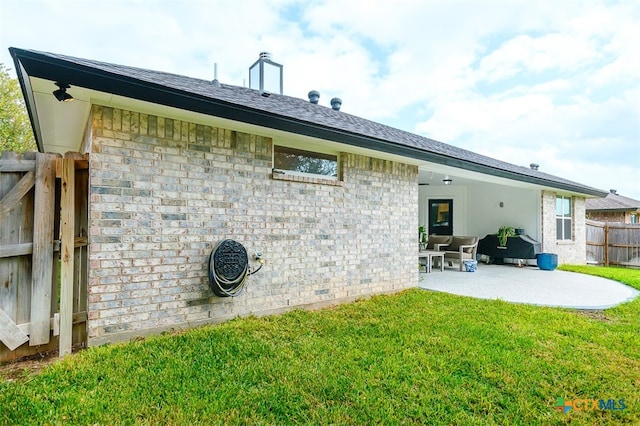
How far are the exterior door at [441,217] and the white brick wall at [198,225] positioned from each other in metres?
8.14

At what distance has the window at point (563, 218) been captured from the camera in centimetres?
1172

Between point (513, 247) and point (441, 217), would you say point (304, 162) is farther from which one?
point (441, 217)

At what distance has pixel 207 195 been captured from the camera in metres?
4.21

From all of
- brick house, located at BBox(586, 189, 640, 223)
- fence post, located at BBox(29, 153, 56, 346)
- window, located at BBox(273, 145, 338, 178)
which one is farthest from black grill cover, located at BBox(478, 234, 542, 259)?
brick house, located at BBox(586, 189, 640, 223)

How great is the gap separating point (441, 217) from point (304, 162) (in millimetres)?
9528

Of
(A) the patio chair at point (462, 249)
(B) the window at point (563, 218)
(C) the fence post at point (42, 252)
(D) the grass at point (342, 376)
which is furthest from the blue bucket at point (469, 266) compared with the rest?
(C) the fence post at point (42, 252)

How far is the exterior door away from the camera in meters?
13.0

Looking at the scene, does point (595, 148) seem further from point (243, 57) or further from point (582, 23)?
point (243, 57)

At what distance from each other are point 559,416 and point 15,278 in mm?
5035

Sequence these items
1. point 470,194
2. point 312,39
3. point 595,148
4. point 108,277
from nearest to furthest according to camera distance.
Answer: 1. point 108,277
2. point 312,39
3. point 470,194
4. point 595,148

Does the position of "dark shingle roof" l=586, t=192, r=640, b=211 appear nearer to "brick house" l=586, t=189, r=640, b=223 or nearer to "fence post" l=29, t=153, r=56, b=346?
"brick house" l=586, t=189, r=640, b=223

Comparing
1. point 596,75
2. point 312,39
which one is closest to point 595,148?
point 596,75

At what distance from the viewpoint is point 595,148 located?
27.0 meters

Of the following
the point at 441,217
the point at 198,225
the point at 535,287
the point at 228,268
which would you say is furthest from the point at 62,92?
the point at 441,217
